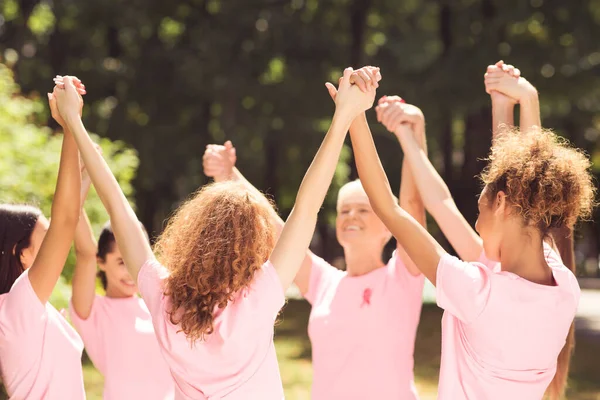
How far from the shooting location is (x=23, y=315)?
303 centimetres

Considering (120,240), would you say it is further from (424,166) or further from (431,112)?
(431,112)

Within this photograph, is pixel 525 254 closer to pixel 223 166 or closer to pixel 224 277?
pixel 224 277

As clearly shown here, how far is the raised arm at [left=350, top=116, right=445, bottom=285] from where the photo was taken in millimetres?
2857

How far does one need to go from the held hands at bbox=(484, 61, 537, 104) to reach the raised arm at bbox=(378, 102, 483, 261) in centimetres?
40

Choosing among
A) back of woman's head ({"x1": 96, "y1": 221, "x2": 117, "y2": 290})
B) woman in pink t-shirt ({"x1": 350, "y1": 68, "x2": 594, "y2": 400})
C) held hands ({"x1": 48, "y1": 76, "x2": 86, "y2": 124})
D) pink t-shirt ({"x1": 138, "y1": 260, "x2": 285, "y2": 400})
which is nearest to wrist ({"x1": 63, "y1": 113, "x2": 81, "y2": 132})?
held hands ({"x1": 48, "y1": 76, "x2": 86, "y2": 124})

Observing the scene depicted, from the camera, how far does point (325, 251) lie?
3303cm

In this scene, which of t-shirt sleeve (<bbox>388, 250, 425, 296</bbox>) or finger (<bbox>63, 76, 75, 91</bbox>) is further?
t-shirt sleeve (<bbox>388, 250, 425, 296</bbox>)

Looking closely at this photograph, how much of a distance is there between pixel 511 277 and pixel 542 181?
1.14 ft

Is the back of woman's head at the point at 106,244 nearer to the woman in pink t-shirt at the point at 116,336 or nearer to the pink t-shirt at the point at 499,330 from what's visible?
the woman in pink t-shirt at the point at 116,336


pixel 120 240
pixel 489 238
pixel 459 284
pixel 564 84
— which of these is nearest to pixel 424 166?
pixel 489 238

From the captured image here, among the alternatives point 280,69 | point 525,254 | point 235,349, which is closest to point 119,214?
point 235,349

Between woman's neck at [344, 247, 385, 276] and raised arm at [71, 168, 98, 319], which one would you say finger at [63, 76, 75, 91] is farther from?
woman's neck at [344, 247, 385, 276]

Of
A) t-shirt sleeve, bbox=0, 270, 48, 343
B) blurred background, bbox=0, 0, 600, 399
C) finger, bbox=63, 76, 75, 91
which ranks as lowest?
t-shirt sleeve, bbox=0, 270, 48, 343

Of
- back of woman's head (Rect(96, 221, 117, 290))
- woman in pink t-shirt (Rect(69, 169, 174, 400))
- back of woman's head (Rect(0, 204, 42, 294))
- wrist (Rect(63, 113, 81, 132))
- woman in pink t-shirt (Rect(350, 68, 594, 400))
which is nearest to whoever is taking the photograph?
woman in pink t-shirt (Rect(350, 68, 594, 400))
